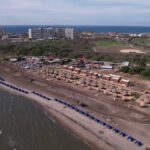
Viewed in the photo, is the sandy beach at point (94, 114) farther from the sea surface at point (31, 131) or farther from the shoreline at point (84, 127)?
the sea surface at point (31, 131)

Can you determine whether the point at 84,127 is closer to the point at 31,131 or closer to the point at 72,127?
the point at 72,127

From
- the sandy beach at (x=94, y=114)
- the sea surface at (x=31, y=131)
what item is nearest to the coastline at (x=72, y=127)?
the sandy beach at (x=94, y=114)

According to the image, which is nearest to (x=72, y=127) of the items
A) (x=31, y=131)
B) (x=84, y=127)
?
(x=84, y=127)

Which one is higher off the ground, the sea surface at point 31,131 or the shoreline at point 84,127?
the shoreline at point 84,127

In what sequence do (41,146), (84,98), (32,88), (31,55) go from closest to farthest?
(41,146), (84,98), (32,88), (31,55)

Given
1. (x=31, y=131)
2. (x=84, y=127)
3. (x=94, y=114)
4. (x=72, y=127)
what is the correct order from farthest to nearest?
(x=94, y=114) < (x=72, y=127) < (x=84, y=127) < (x=31, y=131)

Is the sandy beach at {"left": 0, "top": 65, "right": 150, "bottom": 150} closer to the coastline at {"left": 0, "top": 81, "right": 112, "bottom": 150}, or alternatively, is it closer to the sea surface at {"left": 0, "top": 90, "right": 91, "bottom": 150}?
the coastline at {"left": 0, "top": 81, "right": 112, "bottom": 150}

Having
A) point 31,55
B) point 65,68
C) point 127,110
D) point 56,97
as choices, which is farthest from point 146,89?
point 31,55

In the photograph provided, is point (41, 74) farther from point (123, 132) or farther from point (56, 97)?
point (123, 132)
